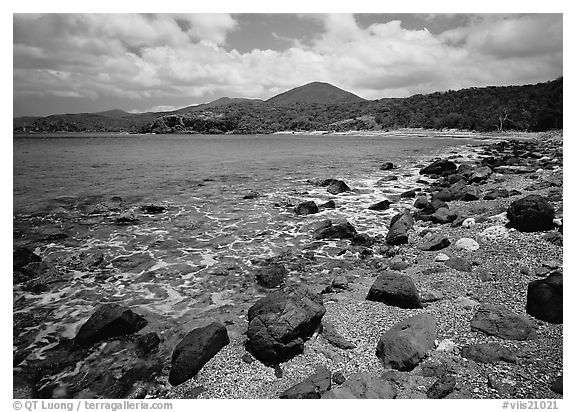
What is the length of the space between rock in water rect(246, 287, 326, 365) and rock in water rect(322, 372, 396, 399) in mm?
813

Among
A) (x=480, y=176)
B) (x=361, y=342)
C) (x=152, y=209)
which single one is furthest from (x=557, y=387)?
(x=480, y=176)

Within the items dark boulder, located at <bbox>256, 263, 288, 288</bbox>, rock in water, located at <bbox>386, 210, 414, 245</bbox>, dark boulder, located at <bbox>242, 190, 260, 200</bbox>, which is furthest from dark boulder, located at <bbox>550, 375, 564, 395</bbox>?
dark boulder, located at <bbox>242, 190, 260, 200</bbox>

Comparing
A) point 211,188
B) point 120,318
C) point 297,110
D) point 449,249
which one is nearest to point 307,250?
point 449,249

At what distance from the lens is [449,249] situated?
6816 mm

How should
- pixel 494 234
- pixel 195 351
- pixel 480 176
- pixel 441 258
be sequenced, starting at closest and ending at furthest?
1. pixel 195 351
2. pixel 441 258
3. pixel 494 234
4. pixel 480 176

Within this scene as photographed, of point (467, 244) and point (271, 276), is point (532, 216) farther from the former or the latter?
point (271, 276)

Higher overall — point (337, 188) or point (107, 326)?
point (337, 188)

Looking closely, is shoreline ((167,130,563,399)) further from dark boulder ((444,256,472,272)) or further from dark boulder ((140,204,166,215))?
dark boulder ((140,204,166,215))

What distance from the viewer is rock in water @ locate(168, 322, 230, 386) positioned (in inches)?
149

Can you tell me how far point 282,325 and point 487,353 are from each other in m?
2.36

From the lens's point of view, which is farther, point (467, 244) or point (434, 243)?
point (434, 243)

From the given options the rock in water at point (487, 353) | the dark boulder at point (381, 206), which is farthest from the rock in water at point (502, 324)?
the dark boulder at point (381, 206)

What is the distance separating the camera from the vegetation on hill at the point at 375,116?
70.6 m

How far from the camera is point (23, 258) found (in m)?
6.93
